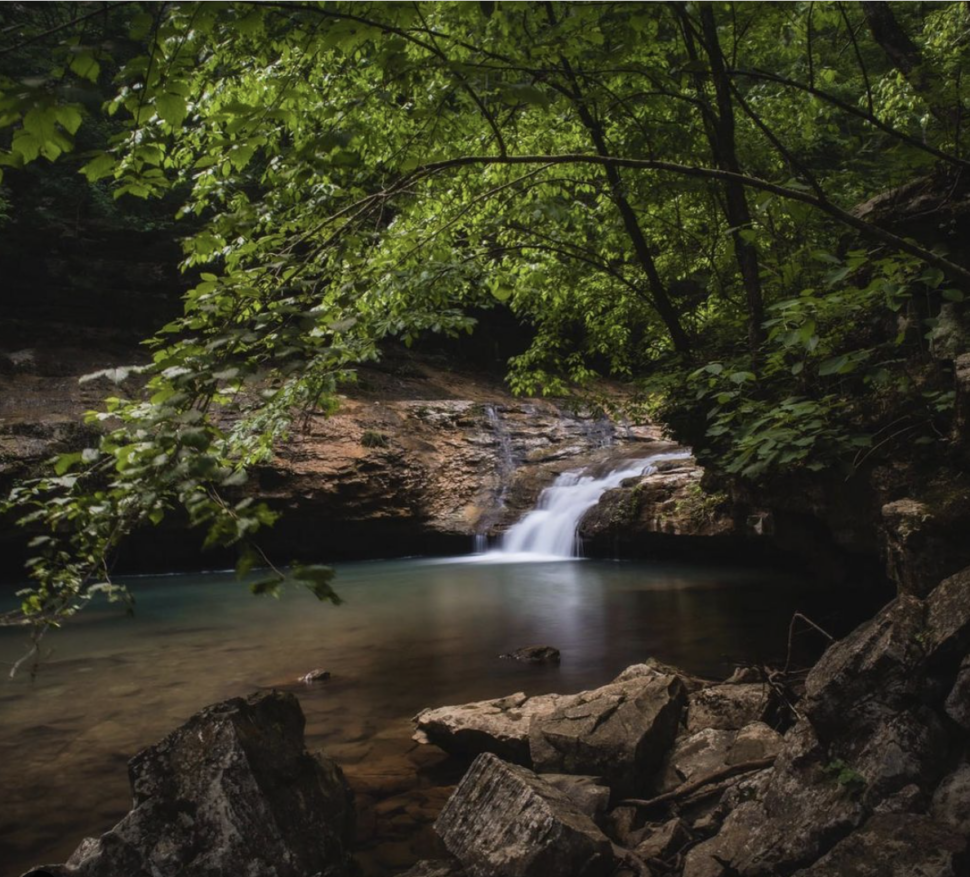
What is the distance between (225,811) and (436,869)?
36.5 inches

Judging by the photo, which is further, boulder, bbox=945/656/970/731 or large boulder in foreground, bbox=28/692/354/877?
large boulder in foreground, bbox=28/692/354/877

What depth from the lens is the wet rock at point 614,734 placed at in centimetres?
380

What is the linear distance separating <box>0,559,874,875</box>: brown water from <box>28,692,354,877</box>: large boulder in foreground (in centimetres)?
49

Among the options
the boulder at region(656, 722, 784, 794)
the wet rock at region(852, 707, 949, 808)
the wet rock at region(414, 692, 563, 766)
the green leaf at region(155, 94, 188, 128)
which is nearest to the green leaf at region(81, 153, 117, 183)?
the green leaf at region(155, 94, 188, 128)

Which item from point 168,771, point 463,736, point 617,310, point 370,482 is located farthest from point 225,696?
point 370,482

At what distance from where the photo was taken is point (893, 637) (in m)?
3.12

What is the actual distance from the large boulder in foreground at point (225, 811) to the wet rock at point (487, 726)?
1218mm

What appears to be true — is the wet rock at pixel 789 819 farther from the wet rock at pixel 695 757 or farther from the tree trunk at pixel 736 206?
the tree trunk at pixel 736 206

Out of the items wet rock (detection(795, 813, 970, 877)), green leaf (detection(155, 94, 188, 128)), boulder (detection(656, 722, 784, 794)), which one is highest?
green leaf (detection(155, 94, 188, 128))

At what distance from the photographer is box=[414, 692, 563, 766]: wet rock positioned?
4445 millimetres

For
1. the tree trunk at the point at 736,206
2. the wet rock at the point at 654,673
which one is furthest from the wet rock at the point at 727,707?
the tree trunk at the point at 736,206

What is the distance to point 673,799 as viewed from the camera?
3.59 meters

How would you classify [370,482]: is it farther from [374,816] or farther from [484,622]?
[374,816]

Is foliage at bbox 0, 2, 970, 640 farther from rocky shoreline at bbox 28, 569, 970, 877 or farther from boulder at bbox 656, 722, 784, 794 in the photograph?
boulder at bbox 656, 722, 784, 794
